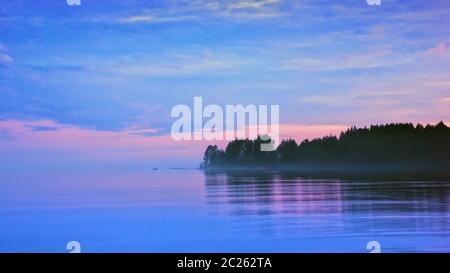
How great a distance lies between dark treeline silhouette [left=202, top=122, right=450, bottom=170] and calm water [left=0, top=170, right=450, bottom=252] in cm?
21

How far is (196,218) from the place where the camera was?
4.30 metres

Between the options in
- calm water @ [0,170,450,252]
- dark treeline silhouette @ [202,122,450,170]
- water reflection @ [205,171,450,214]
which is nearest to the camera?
calm water @ [0,170,450,252]

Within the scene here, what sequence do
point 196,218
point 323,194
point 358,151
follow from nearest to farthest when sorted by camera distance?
point 196,218, point 358,151, point 323,194

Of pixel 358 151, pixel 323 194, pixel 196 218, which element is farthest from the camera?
pixel 323 194

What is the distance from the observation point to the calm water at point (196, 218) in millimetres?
3775

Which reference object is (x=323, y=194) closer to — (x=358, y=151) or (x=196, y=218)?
(x=358, y=151)

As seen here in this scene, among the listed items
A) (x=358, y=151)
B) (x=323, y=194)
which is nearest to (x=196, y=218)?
(x=358, y=151)

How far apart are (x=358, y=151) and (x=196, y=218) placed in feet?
→ 5.22

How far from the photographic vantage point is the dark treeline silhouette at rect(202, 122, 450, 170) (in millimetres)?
4543

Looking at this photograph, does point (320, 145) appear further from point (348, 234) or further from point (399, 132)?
point (348, 234)

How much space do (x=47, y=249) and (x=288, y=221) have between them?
1.78m
